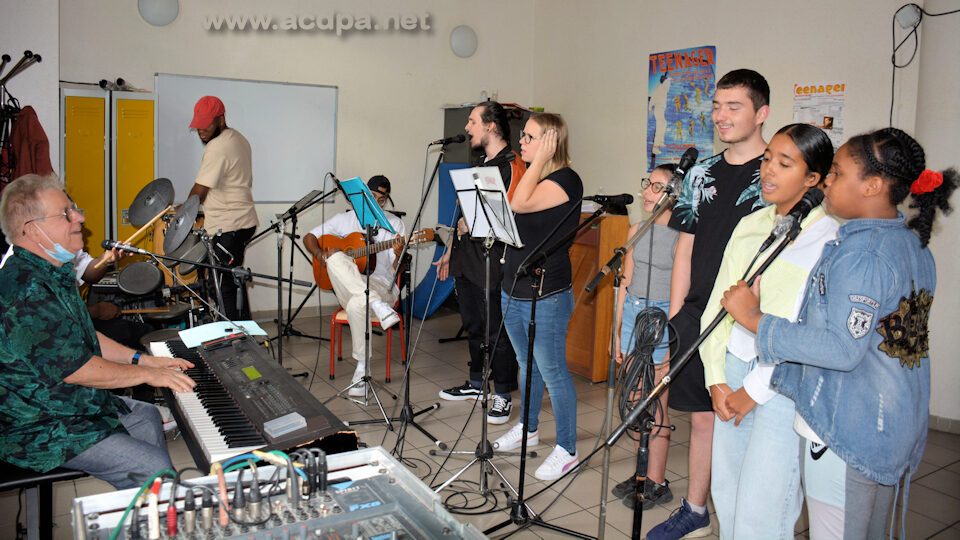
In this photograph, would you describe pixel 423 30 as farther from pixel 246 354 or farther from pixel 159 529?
pixel 159 529

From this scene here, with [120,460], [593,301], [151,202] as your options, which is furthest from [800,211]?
[151,202]

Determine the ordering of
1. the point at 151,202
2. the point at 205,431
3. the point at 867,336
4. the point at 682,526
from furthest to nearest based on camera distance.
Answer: the point at 151,202 → the point at 682,526 → the point at 205,431 → the point at 867,336

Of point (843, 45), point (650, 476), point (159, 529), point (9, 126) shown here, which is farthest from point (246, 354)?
point (843, 45)

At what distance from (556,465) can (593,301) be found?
165 centimetres

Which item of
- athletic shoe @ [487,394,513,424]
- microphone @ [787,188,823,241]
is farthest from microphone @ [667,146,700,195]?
athletic shoe @ [487,394,513,424]

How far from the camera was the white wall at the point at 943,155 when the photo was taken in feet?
12.5

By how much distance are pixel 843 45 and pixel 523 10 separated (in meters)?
3.66

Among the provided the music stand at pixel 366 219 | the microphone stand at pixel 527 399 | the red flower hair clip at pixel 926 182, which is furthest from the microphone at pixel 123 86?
Result: the red flower hair clip at pixel 926 182

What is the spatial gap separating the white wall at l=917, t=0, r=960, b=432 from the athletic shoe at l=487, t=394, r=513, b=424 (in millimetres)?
2496

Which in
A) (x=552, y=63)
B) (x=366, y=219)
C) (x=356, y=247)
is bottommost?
(x=356, y=247)

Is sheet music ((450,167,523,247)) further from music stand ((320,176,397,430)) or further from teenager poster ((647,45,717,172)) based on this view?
teenager poster ((647,45,717,172))

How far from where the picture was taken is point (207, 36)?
5953 mm

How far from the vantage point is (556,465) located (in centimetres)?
321

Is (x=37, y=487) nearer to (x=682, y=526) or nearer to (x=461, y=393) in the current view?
(x=682, y=526)
